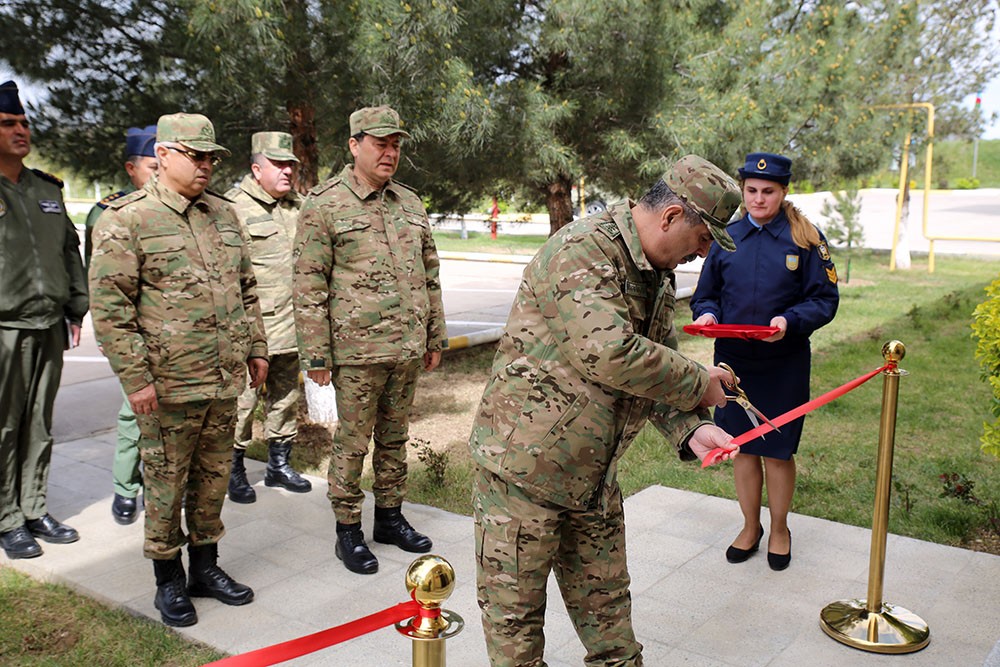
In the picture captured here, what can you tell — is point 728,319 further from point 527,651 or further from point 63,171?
point 63,171

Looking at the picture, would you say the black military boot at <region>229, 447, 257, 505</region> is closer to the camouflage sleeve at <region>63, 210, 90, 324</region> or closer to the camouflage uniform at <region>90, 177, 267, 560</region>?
the camouflage sleeve at <region>63, 210, 90, 324</region>

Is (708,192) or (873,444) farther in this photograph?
(873,444)

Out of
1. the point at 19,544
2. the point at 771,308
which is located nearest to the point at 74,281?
the point at 19,544

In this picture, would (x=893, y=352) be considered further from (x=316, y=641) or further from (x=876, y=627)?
(x=316, y=641)

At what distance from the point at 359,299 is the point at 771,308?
1869 millimetres

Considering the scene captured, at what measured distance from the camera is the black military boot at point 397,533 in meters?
4.46

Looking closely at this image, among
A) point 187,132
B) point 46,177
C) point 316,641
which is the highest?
point 187,132

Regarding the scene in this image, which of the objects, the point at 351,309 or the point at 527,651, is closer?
the point at 527,651

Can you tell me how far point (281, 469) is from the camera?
540 centimetres

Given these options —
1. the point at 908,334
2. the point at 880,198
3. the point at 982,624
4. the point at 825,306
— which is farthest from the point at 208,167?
the point at 880,198

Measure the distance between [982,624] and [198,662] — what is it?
3.10 m

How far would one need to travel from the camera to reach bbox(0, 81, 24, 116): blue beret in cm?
421

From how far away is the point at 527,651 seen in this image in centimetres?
260

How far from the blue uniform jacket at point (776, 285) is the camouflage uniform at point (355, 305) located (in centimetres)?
149
